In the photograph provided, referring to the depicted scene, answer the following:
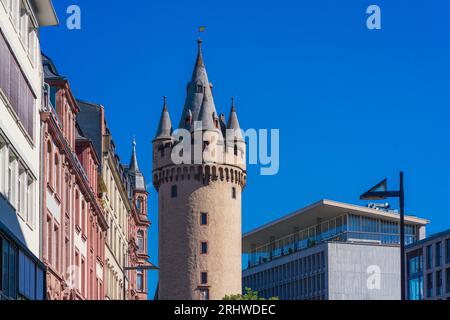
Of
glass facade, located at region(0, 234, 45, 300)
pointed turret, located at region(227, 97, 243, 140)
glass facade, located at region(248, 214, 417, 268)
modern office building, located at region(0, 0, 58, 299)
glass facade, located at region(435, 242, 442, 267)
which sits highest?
pointed turret, located at region(227, 97, 243, 140)

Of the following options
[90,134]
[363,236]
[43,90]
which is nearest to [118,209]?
[90,134]

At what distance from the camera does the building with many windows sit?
46.7m

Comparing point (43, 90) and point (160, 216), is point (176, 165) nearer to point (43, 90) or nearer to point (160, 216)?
point (160, 216)

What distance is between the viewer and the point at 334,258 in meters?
174

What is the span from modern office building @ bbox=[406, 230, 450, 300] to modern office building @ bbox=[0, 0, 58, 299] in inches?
3886

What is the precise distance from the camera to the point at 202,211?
483 feet

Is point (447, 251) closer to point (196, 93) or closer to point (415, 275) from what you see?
point (415, 275)

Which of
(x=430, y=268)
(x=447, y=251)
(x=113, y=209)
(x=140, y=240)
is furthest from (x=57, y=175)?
(x=430, y=268)

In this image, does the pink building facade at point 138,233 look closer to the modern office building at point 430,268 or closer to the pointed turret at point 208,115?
the pointed turret at point 208,115

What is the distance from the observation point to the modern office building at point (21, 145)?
31.5 m

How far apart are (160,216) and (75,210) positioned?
309 feet

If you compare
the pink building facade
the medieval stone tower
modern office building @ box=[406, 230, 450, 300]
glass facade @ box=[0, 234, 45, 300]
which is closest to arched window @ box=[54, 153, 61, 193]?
glass facade @ box=[0, 234, 45, 300]

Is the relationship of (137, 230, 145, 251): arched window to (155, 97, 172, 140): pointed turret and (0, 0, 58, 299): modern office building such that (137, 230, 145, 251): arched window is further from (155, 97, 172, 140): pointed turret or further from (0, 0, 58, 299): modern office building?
(0, 0, 58, 299): modern office building

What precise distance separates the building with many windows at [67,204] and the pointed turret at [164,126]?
92726 millimetres
